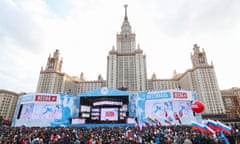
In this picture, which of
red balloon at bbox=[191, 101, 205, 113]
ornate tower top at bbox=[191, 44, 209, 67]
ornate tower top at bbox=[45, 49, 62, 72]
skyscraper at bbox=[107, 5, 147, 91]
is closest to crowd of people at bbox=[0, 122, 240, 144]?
red balloon at bbox=[191, 101, 205, 113]

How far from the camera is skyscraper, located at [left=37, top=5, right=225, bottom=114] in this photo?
6562cm

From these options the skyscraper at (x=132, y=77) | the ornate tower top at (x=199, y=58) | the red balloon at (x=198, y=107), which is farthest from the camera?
the ornate tower top at (x=199, y=58)

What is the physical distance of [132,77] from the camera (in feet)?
232

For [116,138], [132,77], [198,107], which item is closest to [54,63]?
[132,77]

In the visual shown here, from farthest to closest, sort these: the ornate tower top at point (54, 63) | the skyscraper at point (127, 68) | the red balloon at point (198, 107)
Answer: the ornate tower top at point (54, 63), the skyscraper at point (127, 68), the red balloon at point (198, 107)

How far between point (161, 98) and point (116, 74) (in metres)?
43.8

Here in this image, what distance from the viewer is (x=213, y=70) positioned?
6900cm

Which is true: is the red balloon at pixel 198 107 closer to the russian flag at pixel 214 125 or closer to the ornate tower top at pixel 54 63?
the russian flag at pixel 214 125

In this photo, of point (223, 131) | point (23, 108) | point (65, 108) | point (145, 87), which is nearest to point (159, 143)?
point (223, 131)

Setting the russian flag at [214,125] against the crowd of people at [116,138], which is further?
the russian flag at [214,125]

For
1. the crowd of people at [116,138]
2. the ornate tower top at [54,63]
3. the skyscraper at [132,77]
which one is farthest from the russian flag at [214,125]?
the ornate tower top at [54,63]

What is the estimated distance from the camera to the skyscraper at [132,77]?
65.6 metres

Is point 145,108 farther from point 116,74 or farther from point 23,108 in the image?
point 116,74

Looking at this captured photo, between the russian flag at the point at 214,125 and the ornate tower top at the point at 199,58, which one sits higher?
the ornate tower top at the point at 199,58
